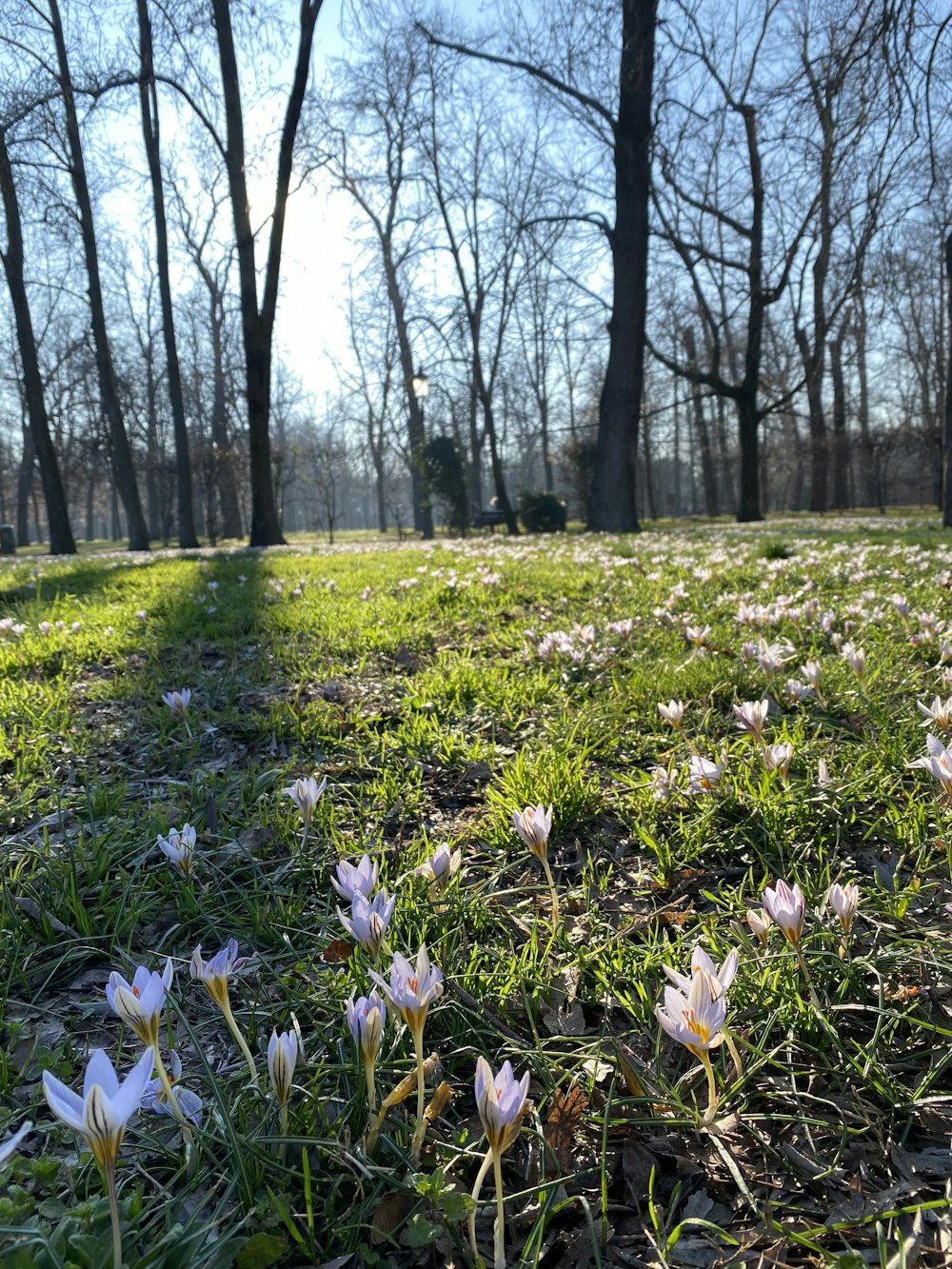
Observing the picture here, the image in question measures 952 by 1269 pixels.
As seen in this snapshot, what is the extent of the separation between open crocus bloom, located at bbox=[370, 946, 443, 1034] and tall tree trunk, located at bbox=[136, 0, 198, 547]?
2019cm

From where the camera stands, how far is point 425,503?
28.2 metres

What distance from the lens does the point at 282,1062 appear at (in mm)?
1043

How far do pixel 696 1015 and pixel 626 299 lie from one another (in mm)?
17491

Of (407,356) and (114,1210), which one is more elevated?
(407,356)

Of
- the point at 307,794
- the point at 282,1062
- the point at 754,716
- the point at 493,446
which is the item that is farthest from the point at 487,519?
the point at 282,1062

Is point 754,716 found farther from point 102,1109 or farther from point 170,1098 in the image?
point 102,1109

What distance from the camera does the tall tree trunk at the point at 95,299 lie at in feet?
54.5

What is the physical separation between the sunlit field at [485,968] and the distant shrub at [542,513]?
24825 millimetres

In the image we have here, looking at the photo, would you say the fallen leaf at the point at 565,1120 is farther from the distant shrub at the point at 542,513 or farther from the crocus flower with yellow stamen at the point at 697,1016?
the distant shrub at the point at 542,513

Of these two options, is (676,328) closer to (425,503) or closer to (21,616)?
(425,503)

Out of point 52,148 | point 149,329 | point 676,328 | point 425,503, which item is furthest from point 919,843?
point 149,329

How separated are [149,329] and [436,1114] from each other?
4490 cm

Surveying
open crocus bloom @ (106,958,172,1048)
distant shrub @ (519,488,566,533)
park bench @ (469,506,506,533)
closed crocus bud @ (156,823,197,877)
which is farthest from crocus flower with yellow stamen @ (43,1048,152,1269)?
park bench @ (469,506,506,533)

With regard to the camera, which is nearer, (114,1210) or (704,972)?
(114,1210)
